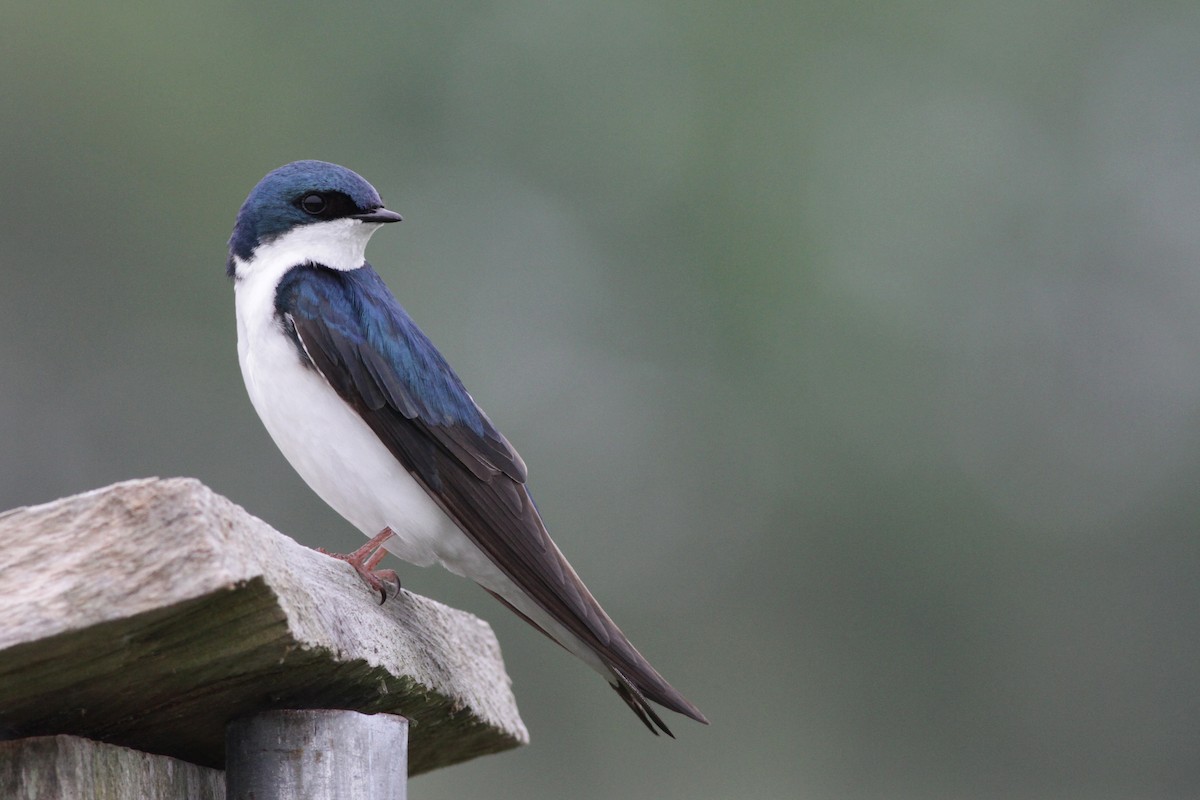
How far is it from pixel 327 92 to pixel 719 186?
227cm

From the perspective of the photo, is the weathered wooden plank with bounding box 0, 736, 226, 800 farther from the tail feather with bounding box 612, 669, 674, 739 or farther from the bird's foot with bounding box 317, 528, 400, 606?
the tail feather with bounding box 612, 669, 674, 739

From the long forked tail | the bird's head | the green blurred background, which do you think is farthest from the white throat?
the green blurred background

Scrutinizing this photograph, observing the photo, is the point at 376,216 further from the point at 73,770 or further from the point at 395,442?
the point at 73,770

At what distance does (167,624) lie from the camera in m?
1.26

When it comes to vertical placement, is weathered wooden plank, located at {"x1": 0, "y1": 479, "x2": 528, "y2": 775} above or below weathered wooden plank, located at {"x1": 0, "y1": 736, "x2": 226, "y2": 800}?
above

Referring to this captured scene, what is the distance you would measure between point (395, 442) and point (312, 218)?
47 cm

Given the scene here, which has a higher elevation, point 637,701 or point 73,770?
point 637,701

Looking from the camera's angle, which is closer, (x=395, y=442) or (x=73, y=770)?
(x=73, y=770)

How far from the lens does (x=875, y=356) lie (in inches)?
332

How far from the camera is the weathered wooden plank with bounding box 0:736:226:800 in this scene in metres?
1.34

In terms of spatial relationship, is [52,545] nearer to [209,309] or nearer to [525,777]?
[525,777]

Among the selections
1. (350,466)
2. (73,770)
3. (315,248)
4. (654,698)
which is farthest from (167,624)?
(315,248)

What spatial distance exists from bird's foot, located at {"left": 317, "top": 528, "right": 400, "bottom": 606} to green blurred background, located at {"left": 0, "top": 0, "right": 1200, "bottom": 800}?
5.12 metres

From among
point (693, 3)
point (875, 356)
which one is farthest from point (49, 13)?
point (875, 356)
